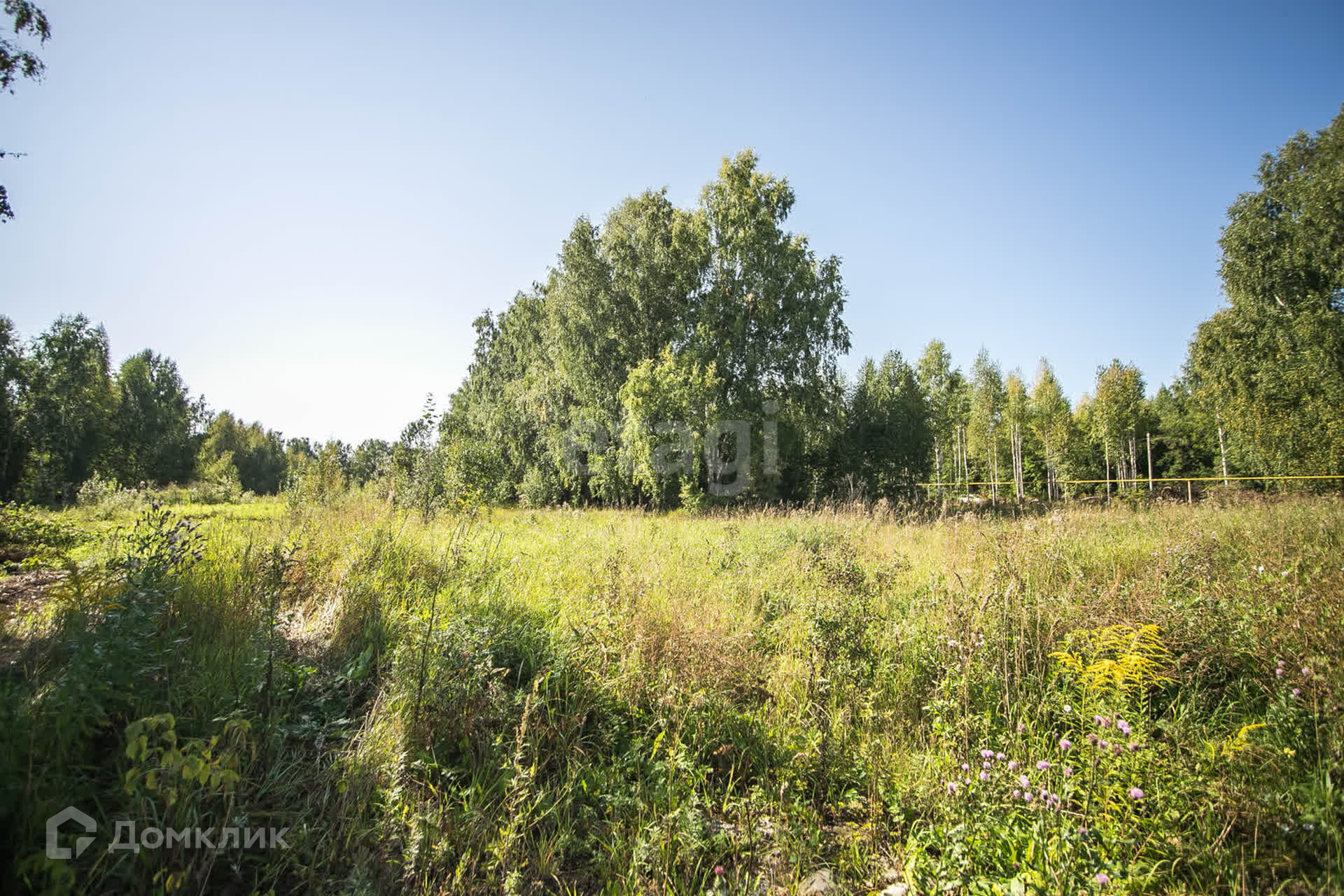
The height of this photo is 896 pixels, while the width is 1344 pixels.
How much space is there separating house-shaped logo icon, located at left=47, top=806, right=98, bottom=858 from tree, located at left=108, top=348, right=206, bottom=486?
58291 millimetres

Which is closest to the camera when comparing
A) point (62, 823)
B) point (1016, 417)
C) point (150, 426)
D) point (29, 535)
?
point (62, 823)

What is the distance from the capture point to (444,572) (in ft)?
16.5

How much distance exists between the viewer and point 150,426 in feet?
157

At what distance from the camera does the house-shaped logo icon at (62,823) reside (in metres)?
1.82

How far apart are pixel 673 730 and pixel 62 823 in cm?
277

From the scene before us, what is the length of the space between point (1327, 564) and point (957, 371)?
3424 cm

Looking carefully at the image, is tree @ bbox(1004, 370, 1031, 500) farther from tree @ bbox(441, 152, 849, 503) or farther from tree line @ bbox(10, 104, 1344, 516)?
tree @ bbox(441, 152, 849, 503)

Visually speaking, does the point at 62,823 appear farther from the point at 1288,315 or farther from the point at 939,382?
the point at 939,382

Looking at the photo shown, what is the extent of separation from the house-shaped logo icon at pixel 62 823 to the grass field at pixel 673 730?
0.04m

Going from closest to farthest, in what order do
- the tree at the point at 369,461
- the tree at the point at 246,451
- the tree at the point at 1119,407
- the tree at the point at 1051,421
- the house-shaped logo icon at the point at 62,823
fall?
the house-shaped logo icon at the point at 62,823
the tree at the point at 369,461
the tree at the point at 1119,407
the tree at the point at 1051,421
the tree at the point at 246,451

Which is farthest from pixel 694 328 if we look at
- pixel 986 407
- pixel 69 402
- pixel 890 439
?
pixel 69 402

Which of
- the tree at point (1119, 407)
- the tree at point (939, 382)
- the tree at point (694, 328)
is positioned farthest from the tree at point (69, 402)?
the tree at point (1119, 407)

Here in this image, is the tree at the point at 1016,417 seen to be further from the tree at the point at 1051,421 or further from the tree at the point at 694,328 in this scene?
the tree at the point at 694,328

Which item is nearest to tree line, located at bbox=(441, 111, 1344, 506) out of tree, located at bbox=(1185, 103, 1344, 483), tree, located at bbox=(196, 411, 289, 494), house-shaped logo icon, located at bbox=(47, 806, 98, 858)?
tree, located at bbox=(1185, 103, 1344, 483)
